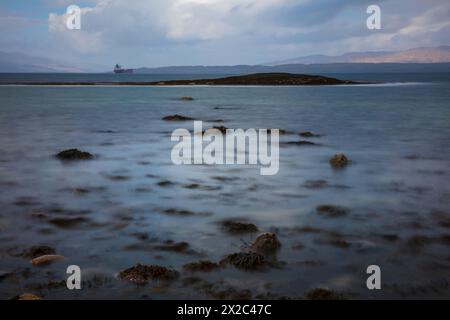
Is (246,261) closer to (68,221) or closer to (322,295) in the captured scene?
(322,295)

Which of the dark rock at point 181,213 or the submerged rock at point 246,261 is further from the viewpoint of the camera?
the dark rock at point 181,213

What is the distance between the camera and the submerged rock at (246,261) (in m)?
9.39

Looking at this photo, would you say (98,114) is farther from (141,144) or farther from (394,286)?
(394,286)

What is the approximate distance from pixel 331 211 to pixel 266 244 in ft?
11.9

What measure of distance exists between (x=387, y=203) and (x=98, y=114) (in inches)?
1526

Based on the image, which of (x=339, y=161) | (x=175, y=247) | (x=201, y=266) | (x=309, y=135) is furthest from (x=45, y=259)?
(x=309, y=135)

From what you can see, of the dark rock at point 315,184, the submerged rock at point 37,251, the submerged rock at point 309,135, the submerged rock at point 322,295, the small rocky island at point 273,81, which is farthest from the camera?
the small rocky island at point 273,81

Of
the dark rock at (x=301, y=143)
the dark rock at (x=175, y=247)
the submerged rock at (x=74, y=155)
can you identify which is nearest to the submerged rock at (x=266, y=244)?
the dark rock at (x=175, y=247)

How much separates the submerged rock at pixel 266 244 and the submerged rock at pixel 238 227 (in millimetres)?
1008

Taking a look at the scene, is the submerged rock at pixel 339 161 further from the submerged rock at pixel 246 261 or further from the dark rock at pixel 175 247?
the submerged rock at pixel 246 261

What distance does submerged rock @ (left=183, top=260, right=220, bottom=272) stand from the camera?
927cm

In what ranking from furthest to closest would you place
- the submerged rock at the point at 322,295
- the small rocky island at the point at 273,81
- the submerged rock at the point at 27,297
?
the small rocky island at the point at 273,81, the submerged rock at the point at 322,295, the submerged rock at the point at 27,297
